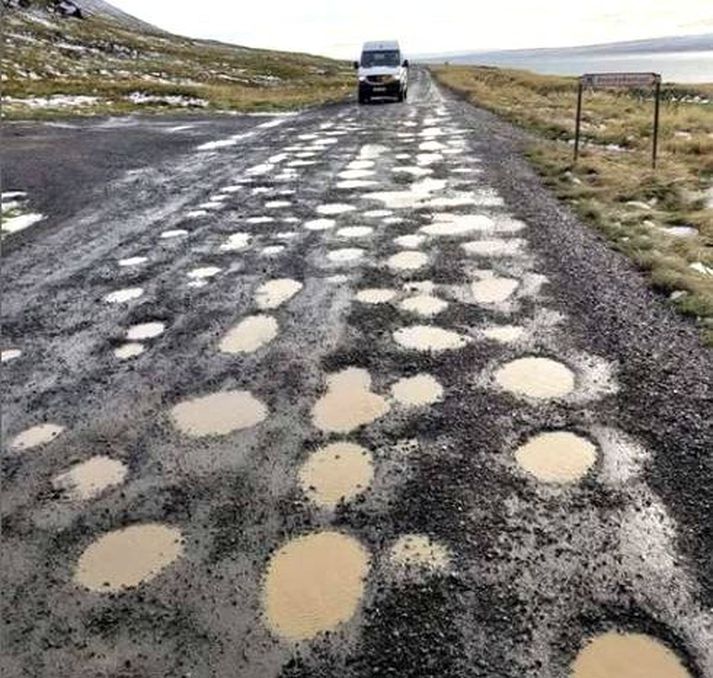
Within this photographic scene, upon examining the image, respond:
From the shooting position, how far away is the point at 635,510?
3.28m

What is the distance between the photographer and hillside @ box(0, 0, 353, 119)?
3188 cm

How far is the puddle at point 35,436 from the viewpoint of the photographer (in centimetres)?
414

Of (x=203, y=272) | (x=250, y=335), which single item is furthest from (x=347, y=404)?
(x=203, y=272)

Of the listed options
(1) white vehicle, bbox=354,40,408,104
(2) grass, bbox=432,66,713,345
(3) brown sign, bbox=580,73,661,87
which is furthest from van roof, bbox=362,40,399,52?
(3) brown sign, bbox=580,73,661,87

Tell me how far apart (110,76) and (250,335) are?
5759 centimetres

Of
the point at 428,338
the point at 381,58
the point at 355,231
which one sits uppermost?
the point at 381,58

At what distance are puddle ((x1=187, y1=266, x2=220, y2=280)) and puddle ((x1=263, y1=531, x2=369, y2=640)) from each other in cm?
417

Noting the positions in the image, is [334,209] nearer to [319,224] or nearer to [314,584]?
[319,224]

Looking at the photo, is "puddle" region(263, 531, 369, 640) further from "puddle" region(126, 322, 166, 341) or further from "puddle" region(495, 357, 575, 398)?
"puddle" region(126, 322, 166, 341)

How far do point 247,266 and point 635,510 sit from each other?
4902 mm

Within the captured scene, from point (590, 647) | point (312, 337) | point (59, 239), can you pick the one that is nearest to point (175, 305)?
point (312, 337)

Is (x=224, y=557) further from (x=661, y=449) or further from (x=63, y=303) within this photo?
(x=63, y=303)

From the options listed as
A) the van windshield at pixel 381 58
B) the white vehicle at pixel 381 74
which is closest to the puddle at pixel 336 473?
the white vehicle at pixel 381 74

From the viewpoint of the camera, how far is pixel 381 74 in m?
29.8
